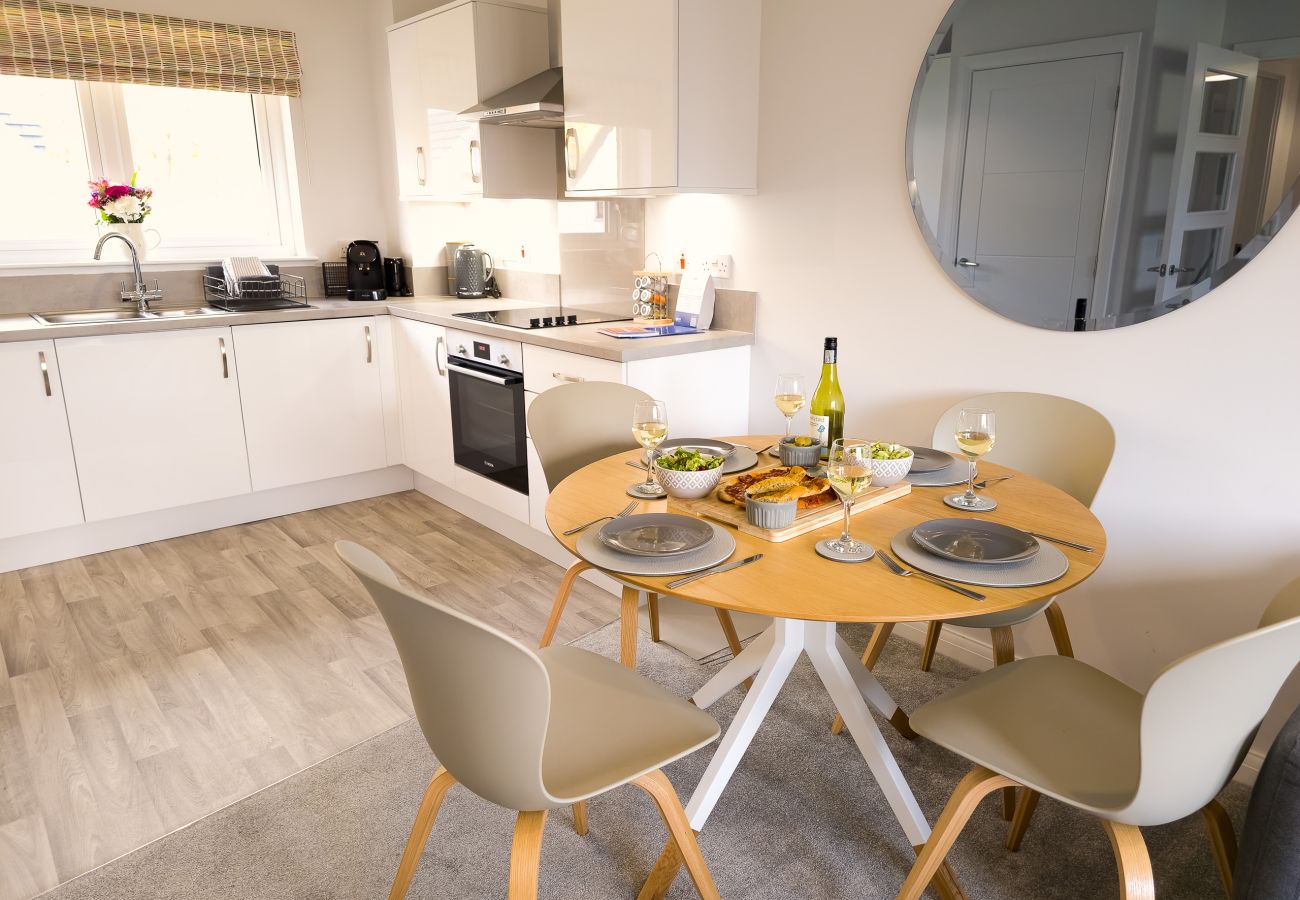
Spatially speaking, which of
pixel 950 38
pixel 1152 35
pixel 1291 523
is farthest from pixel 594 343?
pixel 1291 523

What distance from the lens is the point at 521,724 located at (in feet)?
3.76

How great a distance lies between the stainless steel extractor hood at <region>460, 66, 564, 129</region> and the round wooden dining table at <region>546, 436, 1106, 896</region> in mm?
1651

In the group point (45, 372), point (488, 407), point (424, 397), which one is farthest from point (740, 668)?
point (45, 372)

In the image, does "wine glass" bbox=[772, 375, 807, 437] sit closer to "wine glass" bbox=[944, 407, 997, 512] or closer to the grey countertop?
"wine glass" bbox=[944, 407, 997, 512]

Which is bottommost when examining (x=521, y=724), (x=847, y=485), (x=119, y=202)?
(x=521, y=724)

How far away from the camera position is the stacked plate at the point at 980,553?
1.40 meters

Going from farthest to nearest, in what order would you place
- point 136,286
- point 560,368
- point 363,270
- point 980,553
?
point 363,270, point 136,286, point 560,368, point 980,553

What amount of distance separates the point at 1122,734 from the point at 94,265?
13.8 feet

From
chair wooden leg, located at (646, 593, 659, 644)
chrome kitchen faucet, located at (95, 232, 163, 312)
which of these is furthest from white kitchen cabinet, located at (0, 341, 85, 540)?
chair wooden leg, located at (646, 593, 659, 644)

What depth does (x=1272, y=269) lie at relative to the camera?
1901mm

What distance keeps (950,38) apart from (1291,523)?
150 cm

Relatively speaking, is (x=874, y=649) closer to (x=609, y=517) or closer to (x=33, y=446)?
(x=609, y=517)

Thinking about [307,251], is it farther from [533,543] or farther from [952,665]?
[952,665]

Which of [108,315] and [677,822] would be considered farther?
[108,315]
